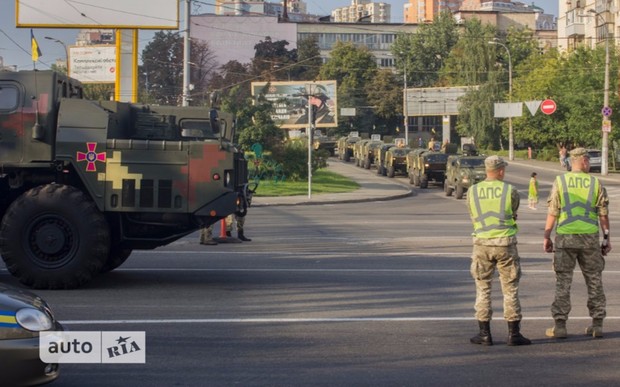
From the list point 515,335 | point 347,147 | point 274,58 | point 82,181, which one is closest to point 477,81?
point 347,147

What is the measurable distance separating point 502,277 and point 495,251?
0.27m

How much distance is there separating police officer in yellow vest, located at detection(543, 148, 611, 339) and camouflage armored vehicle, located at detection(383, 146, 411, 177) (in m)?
46.0

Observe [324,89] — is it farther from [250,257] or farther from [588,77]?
[250,257]

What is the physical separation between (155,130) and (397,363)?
6838 millimetres

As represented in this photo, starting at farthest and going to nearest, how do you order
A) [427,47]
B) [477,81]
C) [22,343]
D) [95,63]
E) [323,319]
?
[427,47] < [477,81] < [95,63] < [323,319] < [22,343]

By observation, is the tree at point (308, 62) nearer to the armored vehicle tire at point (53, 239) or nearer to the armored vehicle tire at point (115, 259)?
the armored vehicle tire at point (115, 259)

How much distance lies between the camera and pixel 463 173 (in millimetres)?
40500

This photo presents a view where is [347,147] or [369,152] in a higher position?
[347,147]

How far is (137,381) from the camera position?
816 centimetres

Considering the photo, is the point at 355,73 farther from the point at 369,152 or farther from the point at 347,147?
the point at 369,152

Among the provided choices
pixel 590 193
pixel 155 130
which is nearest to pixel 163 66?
pixel 155 130

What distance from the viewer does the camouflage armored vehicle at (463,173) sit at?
3959 cm

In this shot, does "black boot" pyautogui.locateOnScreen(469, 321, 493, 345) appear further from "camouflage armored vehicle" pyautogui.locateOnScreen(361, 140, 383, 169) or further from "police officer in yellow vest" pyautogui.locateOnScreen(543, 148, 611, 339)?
"camouflage armored vehicle" pyautogui.locateOnScreen(361, 140, 383, 169)

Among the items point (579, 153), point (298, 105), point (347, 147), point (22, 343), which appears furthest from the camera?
→ point (347, 147)
